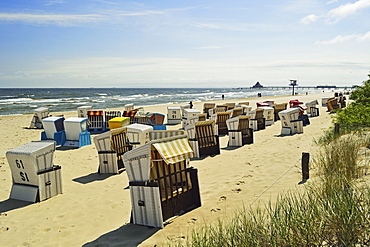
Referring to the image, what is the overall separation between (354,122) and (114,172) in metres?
7.65

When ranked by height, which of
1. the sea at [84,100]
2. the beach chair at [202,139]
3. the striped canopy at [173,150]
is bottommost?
the sea at [84,100]

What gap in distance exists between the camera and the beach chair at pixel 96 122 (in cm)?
1706

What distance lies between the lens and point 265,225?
355cm

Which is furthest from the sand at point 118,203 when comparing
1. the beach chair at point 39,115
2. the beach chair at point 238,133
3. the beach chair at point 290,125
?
the beach chair at point 39,115

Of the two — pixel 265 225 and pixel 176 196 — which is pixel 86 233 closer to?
pixel 176 196

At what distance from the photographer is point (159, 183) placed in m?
5.28

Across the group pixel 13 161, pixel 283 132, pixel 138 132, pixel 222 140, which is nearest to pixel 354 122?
pixel 283 132

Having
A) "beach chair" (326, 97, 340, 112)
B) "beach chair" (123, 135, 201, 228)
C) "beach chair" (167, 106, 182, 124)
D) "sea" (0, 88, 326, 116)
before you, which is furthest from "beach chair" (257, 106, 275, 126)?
"sea" (0, 88, 326, 116)

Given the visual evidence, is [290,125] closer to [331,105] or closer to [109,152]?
[109,152]

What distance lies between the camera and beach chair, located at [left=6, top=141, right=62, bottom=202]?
652cm

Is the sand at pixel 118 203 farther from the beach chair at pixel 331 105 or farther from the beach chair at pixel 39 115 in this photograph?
the beach chair at pixel 331 105

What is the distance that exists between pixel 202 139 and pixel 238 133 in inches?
83.0

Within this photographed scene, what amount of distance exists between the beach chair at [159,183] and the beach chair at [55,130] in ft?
30.1

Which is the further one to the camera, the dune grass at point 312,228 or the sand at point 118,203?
the sand at point 118,203
